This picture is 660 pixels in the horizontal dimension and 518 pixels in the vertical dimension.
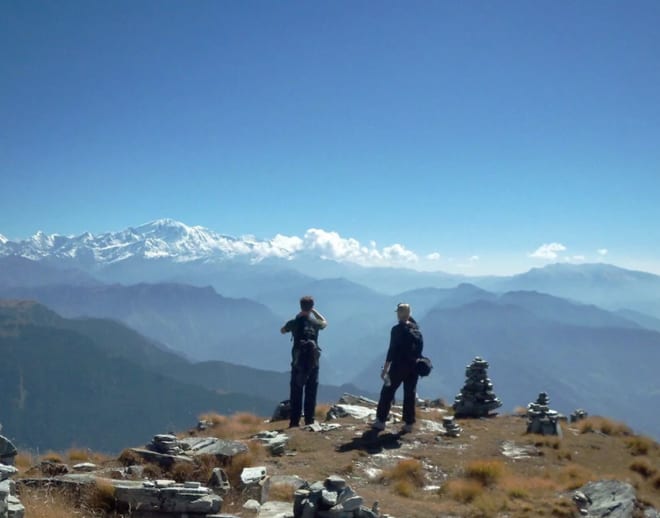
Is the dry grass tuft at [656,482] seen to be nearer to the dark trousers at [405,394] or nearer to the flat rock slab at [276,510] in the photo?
the dark trousers at [405,394]

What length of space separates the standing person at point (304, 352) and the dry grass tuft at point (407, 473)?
4.29 metres

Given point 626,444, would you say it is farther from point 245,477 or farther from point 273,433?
point 245,477

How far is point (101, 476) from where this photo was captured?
1045 cm

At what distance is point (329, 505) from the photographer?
8.71 m

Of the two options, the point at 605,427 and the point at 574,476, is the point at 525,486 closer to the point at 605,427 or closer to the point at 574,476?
the point at 574,476

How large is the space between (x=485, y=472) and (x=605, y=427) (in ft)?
33.9

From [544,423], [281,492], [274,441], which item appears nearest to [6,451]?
[281,492]

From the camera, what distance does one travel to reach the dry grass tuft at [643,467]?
14.6 m

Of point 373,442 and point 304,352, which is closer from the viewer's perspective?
point 373,442

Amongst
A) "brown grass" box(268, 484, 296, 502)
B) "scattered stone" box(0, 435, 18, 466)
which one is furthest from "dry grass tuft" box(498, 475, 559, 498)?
"scattered stone" box(0, 435, 18, 466)

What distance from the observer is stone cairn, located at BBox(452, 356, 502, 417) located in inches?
865

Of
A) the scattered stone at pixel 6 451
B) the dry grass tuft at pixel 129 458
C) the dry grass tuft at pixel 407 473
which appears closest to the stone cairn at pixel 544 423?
the dry grass tuft at pixel 407 473

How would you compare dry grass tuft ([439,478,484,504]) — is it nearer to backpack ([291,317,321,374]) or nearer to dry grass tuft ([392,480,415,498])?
dry grass tuft ([392,480,415,498])

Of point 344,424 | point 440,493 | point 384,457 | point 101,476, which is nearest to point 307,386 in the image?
point 344,424
